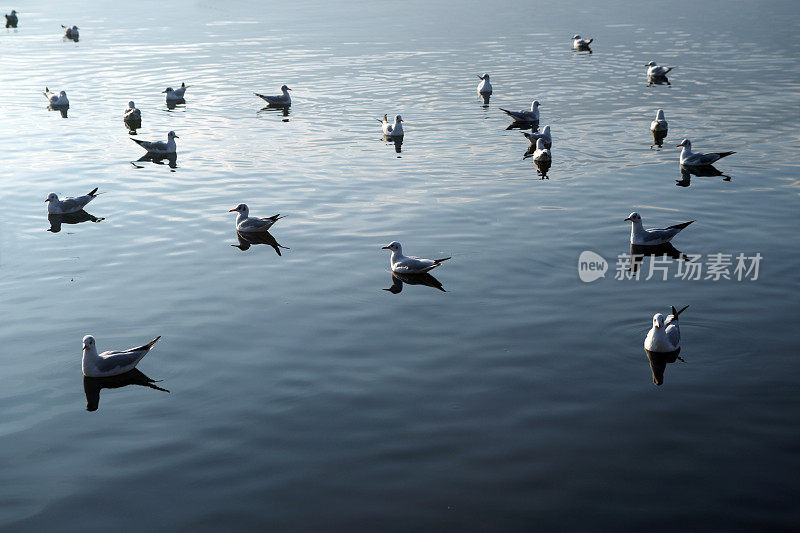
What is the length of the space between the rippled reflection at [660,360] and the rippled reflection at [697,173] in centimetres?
1312

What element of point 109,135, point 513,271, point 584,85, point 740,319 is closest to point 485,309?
point 513,271

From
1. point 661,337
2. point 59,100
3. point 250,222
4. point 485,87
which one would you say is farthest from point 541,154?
point 59,100

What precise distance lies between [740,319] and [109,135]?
3079 cm

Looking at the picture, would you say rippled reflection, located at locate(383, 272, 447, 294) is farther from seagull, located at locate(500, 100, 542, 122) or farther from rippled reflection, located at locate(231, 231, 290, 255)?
seagull, located at locate(500, 100, 542, 122)

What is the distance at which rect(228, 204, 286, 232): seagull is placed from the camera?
23.1m

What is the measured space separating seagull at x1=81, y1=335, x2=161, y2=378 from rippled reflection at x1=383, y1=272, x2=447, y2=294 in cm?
612

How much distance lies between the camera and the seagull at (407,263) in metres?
19.3

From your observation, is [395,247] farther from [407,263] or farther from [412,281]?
[412,281]

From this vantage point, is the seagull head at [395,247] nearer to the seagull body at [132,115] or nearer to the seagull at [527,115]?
the seagull at [527,115]

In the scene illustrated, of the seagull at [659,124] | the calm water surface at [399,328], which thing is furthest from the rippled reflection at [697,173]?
the seagull at [659,124]

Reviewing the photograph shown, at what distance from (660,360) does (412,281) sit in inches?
261

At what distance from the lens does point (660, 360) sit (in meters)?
14.8

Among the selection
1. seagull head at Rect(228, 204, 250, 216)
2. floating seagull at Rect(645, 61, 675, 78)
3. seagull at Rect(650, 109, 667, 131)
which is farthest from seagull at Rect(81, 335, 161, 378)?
floating seagull at Rect(645, 61, 675, 78)

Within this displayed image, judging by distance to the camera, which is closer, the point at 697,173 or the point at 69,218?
the point at 69,218
